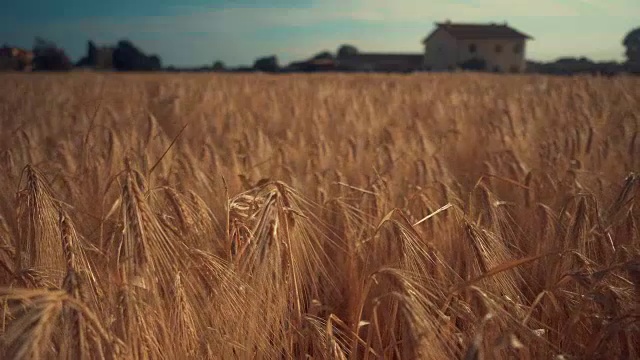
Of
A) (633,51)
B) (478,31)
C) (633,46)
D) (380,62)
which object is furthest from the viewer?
(380,62)

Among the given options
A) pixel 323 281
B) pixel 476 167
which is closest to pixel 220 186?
pixel 323 281

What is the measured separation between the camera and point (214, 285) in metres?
1.03

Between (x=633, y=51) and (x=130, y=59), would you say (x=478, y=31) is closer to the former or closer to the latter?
(x=633, y=51)

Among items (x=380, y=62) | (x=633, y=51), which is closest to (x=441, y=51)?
(x=380, y=62)

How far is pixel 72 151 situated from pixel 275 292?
7.19 ft

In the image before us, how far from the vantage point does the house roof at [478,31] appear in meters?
39.2

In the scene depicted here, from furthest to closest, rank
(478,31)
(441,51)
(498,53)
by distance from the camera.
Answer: (441,51), (478,31), (498,53)

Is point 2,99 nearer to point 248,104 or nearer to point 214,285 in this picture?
point 248,104

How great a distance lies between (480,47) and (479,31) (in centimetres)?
182

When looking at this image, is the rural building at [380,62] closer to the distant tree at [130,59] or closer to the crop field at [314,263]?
the distant tree at [130,59]

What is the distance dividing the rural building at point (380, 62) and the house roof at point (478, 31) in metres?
3.72

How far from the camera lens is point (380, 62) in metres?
43.8

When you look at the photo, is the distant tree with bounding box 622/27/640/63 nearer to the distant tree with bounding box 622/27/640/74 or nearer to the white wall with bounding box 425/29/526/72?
the distant tree with bounding box 622/27/640/74

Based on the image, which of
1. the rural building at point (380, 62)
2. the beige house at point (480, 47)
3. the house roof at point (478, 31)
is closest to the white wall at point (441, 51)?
the beige house at point (480, 47)
